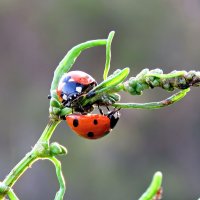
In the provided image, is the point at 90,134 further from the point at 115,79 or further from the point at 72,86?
the point at 115,79

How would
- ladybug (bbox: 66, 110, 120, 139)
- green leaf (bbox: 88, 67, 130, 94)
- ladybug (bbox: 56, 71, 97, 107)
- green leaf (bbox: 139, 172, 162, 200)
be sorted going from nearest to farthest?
green leaf (bbox: 139, 172, 162, 200) → green leaf (bbox: 88, 67, 130, 94) → ladybug (bbox: 56, 71, 97, 107) → ladybug (bbox: 66, 110, 120, 139)

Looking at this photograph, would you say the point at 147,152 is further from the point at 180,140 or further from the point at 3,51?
the point at 3,51

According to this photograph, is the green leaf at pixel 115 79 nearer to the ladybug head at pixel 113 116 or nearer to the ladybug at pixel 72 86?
the ladybug at pixel 72 86

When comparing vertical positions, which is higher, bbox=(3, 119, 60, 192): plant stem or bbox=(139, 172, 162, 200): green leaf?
bbox=(3, 119, 60, 192): plant stem

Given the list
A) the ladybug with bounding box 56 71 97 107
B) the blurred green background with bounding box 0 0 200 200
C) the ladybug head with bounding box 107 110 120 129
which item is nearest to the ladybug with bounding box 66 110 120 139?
the ladybug head with bounding box 107 110 120 129

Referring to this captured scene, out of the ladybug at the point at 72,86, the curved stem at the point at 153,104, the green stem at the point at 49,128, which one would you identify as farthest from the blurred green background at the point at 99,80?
the curved stem at the point at 153,104

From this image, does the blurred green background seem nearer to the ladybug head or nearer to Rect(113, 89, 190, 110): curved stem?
the ladybug head
